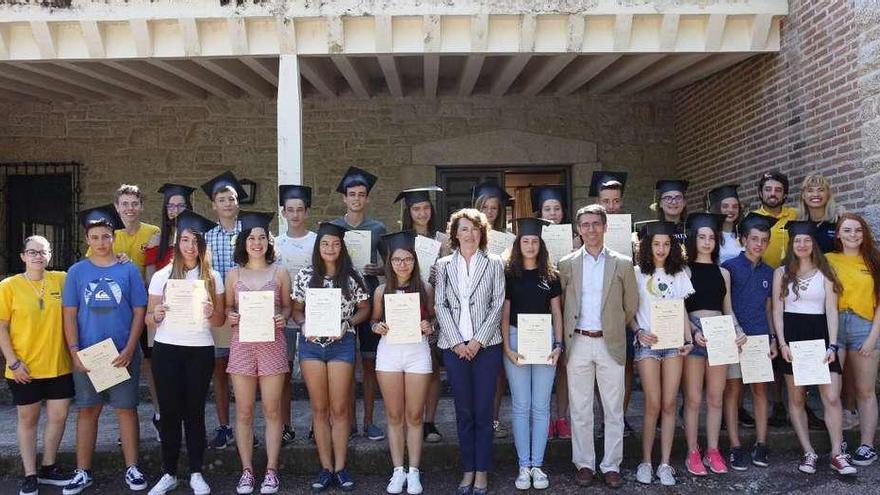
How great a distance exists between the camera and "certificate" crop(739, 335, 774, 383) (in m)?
4.36

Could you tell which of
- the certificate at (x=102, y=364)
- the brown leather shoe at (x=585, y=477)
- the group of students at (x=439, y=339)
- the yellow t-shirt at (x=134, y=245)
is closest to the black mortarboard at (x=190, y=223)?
the group of students at (x=439, y=339)

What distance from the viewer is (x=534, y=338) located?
411 centimetres

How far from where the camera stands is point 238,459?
4.67 meters

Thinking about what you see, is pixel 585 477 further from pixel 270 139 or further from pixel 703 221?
pixel 270 139

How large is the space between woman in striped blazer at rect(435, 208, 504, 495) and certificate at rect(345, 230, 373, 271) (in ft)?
2.61

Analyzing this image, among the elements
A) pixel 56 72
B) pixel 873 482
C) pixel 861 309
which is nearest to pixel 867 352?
pixel 861 309

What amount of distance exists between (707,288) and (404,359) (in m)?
2.07

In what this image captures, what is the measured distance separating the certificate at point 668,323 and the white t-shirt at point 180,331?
2848 mm

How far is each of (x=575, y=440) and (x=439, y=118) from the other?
5.75m

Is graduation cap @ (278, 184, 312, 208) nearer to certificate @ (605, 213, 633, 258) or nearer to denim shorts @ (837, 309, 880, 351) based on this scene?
certificate @ (605, 213, 633, 258)

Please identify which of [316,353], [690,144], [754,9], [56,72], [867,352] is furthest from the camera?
[690,144]

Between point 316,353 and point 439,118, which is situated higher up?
point 439,118

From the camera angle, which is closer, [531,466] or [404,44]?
[531,466]

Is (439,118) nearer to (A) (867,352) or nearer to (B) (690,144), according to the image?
(B) (690,144)
